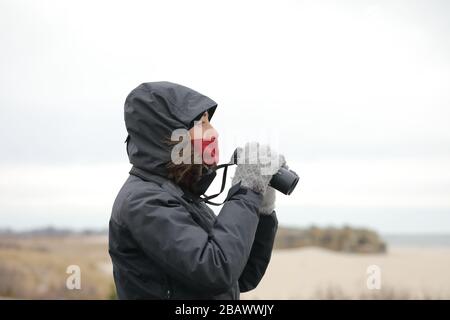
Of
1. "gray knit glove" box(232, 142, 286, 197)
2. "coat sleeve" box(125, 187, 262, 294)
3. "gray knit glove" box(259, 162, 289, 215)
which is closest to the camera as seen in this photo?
"coat sleeve" box(125, 187, 262, 294)

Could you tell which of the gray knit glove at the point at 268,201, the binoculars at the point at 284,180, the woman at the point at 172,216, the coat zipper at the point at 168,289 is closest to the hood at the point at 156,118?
the woman at the point at 172,216

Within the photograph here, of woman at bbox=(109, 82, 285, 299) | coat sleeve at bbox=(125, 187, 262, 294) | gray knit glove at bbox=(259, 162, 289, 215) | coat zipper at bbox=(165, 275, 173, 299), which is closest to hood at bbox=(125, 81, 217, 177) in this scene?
woman at bbox=(109, 82, 285, 299)

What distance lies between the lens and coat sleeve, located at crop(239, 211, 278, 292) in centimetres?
278

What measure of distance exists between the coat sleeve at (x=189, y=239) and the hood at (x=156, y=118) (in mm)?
155

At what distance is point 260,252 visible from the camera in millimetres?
2816

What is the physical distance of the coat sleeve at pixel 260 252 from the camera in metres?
2.78

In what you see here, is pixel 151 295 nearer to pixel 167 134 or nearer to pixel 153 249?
pixel 153 249

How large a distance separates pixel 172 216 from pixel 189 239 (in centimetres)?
10

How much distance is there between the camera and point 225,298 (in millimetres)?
2420

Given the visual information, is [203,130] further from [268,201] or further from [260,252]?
[260,252]

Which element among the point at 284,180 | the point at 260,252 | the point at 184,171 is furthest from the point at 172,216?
the point at 260,252

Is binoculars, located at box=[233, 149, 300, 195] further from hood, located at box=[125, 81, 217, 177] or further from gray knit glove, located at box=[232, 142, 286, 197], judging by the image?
hood, located at box=[125, 81, 217, 177]
